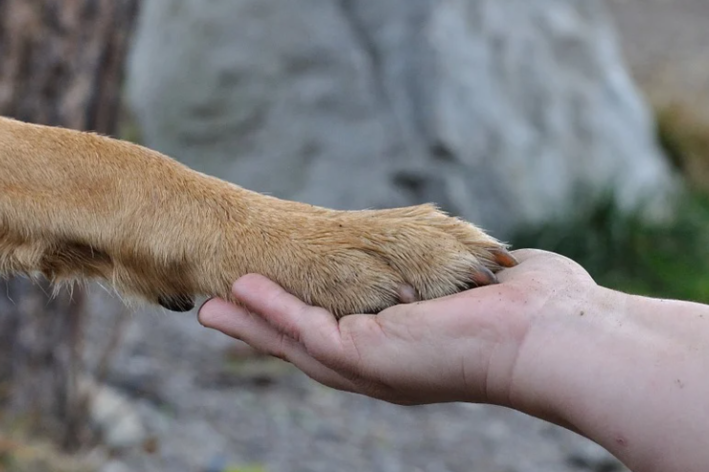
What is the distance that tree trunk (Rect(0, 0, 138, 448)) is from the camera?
4004mm

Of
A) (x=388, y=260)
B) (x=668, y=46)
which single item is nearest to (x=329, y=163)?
(x=388, y=260)

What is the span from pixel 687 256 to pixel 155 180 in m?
6.65

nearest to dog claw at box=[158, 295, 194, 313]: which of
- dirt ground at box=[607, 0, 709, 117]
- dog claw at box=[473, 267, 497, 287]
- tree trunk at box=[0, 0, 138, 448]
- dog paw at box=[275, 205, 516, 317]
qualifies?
dog paw at box=[275, 205, 516, 317]

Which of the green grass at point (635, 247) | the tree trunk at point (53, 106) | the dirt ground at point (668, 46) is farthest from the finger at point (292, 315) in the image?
the dirt ground at point (668, 46)

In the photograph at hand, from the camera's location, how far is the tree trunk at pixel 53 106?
400 cm

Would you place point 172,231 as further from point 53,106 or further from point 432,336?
point 53,106

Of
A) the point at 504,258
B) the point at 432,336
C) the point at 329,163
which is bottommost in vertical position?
the point at 432,336

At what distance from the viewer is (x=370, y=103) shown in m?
7.14

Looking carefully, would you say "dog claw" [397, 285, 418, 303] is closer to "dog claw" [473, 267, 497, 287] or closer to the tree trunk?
"dog claw" [473, 267, 497, 287]

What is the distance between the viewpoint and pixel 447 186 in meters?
7.16

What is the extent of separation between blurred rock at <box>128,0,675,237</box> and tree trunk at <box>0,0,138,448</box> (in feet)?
9.46

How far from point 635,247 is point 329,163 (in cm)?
274

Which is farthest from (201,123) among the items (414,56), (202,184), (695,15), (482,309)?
(695,15)

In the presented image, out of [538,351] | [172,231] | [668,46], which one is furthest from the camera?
[668,46]
